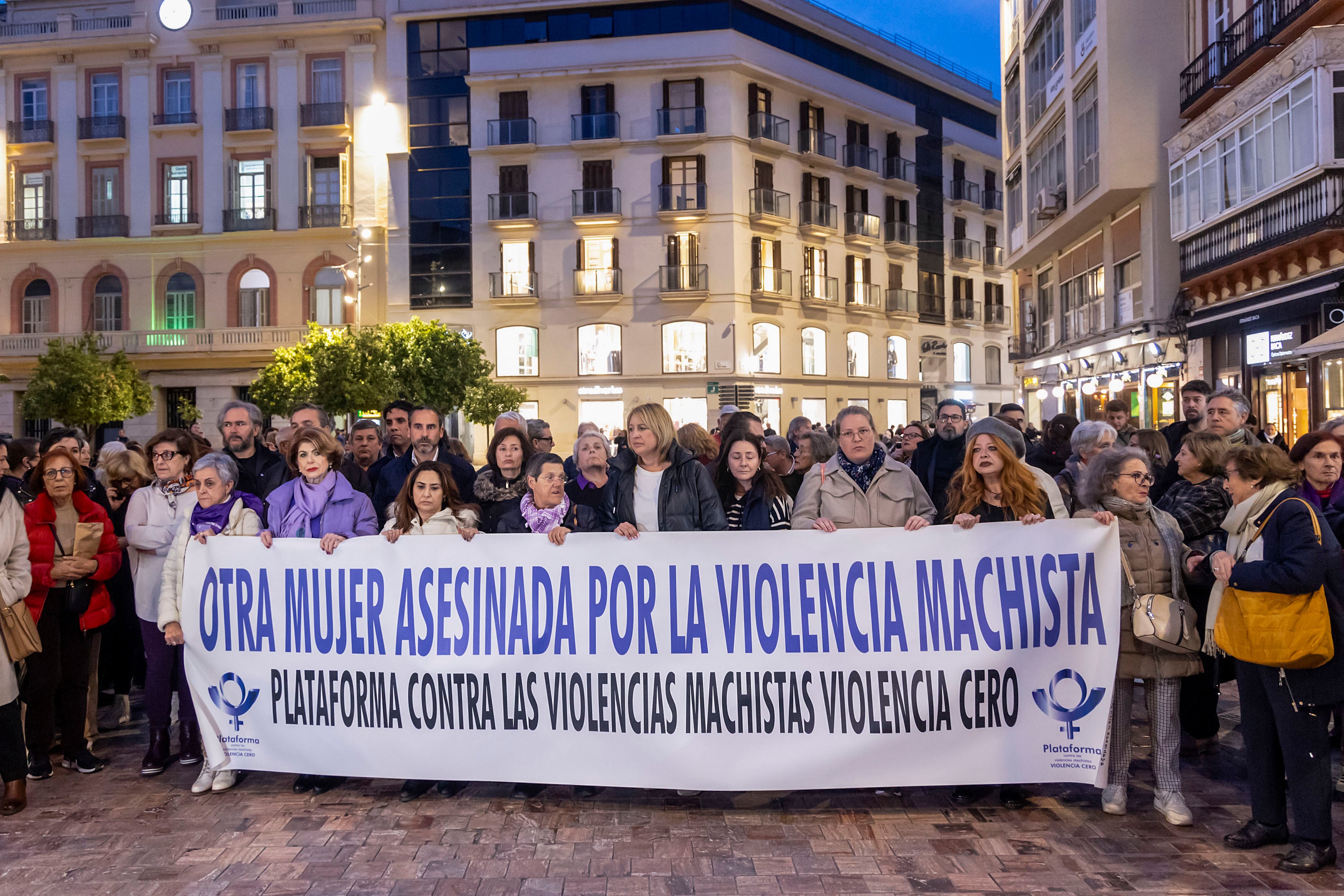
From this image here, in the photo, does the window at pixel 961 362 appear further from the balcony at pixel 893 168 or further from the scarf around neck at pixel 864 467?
the scarf around neck at pixel 864 467

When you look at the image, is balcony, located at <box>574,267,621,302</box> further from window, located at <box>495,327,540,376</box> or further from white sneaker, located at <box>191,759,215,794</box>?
white sneaker, located at <box>191,759,215,794</box>

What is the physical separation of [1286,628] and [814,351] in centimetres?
3580

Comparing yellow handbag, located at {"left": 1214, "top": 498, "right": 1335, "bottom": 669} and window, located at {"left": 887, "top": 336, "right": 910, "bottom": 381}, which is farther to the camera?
window, located at {"left": 887, "top": 336, "right": 910, "bottom": 381}

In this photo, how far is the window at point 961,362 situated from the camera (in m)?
45.8

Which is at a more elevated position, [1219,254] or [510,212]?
[510,212]

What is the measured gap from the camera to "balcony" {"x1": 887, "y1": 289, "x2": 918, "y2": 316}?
4238 cm

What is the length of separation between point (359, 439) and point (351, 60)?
110 ft

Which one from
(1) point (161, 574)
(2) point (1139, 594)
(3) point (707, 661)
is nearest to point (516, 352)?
(1) point (161, 574)

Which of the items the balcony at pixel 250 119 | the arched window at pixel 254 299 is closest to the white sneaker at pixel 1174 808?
the arched window at pixel 254 299

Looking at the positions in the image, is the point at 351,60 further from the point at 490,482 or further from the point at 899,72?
the point at 490,482

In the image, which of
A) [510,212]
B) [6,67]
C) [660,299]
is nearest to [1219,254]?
[660,299]

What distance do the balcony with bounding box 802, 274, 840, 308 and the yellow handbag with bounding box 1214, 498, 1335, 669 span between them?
3506 cm

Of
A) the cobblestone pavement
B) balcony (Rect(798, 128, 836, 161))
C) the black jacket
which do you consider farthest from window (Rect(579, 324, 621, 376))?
the cobblestone pavement

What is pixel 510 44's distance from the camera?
37188mm
